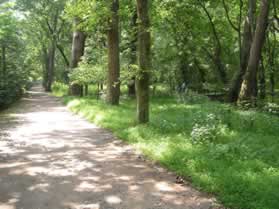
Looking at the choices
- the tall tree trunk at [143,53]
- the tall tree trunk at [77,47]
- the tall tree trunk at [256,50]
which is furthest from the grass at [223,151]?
the tall tree trunk at [77,47]

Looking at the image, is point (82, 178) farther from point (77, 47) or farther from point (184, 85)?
point (77, 47)

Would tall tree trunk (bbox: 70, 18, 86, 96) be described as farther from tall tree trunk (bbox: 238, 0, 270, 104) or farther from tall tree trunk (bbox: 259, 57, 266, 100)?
tall tree trunk (bbox: 238, 0, 270, 104)

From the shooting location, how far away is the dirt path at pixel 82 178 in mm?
5762

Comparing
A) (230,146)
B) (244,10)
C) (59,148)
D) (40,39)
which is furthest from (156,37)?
(40,39)

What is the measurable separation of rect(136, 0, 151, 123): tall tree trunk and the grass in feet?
2.44

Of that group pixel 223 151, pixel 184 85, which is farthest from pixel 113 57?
pixel 223 151

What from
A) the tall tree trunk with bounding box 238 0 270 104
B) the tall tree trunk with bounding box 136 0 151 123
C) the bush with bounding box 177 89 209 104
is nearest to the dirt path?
the tall tree trunk with bounding box 136 0 151 123

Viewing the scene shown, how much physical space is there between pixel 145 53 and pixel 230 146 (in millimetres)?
3911

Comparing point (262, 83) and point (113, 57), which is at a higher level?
point (113, 57)

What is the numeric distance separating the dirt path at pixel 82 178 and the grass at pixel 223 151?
11.9 inches

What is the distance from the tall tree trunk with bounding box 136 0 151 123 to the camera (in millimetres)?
10281

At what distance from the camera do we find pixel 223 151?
728 cm

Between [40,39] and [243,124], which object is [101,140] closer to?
[243,124]

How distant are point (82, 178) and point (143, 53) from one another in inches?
177
